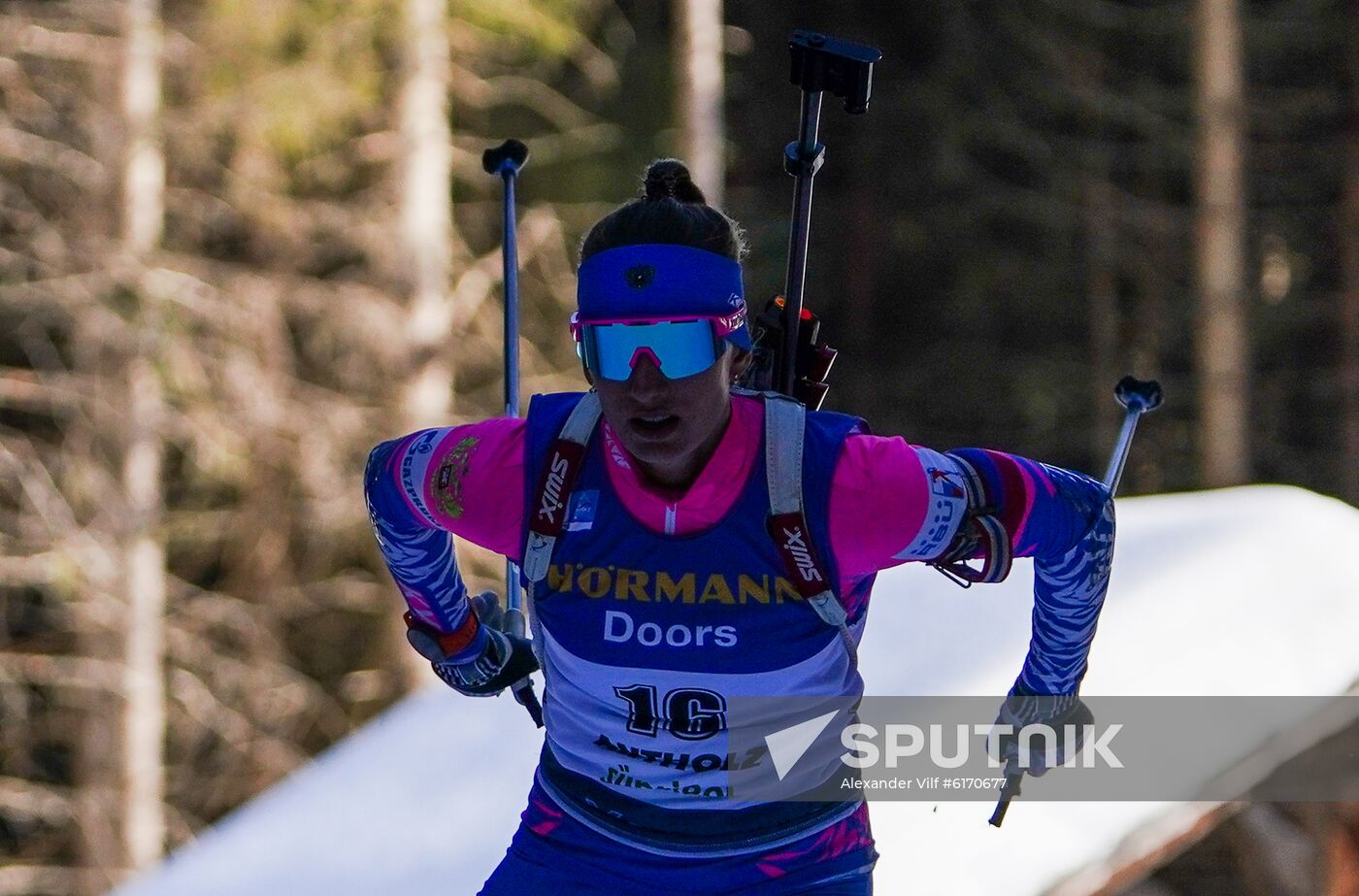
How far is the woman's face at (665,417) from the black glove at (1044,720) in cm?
85

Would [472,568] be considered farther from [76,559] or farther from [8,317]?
[8,317]

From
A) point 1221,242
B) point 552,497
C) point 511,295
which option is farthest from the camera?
point 1221,242

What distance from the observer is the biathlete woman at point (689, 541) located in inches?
93.8

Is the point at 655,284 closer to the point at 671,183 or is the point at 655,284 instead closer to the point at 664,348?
the point at 664,348

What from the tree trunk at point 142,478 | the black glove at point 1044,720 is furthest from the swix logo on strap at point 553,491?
the tree trunk at point 142,478

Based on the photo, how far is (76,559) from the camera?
10281mm

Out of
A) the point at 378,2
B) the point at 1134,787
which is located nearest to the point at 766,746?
the point at 1134,787

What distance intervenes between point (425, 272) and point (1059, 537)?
8.78 metres

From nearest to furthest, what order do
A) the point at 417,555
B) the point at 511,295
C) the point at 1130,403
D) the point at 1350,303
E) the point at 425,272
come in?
the point at 417,555 → the point at 1130,403 → the point at 511,295 → the point at 425,272 → the point at 1350,303

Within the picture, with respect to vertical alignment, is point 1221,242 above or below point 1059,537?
above

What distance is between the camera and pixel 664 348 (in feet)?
7.91

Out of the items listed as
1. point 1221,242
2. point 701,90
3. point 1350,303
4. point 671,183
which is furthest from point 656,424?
point 1350,303

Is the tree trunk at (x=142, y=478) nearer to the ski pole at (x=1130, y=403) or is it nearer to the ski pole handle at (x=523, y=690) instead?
the ski pole handle at (x=523, y=690)

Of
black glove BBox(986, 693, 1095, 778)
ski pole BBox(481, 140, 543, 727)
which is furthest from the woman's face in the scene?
ski pole BBox(481, 140, 543, 727)
